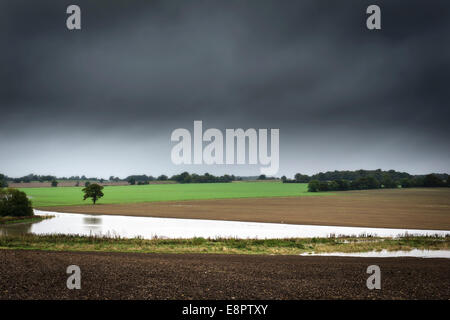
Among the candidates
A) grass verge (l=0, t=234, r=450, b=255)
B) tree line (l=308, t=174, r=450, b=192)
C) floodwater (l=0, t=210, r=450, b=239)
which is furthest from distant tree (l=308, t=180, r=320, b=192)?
grass verge (l=0, t=234, r=450, b=255)

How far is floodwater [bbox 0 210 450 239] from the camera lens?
140 feet

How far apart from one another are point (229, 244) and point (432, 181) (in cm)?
14996

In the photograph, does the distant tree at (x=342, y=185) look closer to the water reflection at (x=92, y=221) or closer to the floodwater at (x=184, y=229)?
the floodwater at (x=184, y=229)

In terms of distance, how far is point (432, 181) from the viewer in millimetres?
150125

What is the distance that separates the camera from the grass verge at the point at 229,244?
31391 millimetres

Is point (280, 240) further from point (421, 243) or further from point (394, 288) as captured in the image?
point (394, 288)

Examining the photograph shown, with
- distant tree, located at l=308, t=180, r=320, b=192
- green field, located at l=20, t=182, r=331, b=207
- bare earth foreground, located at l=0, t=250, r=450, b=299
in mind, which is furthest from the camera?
distant tree, located at l=308, t=180, r=320, b=192

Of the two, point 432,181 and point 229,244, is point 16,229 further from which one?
point 432,181

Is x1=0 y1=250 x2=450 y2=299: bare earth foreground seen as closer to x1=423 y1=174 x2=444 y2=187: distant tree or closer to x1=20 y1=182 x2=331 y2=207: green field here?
x1=20 y1=182 x2=331 y2=207: green field

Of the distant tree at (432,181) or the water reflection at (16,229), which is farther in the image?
the distant tree at (432,181)

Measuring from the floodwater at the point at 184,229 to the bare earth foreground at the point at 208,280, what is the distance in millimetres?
20196

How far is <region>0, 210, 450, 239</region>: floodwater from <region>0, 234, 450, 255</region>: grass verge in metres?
4.47

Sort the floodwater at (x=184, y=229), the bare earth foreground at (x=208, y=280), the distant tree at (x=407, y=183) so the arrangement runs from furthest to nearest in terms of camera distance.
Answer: the distant tree at (x=407, y=183) → the floodwater at (x=184, y=229) → the bare earth foreground at (x=208, y=280)

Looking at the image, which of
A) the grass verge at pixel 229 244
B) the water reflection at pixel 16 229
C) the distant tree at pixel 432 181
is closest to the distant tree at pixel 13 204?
the water reflection at pixel 16 229
